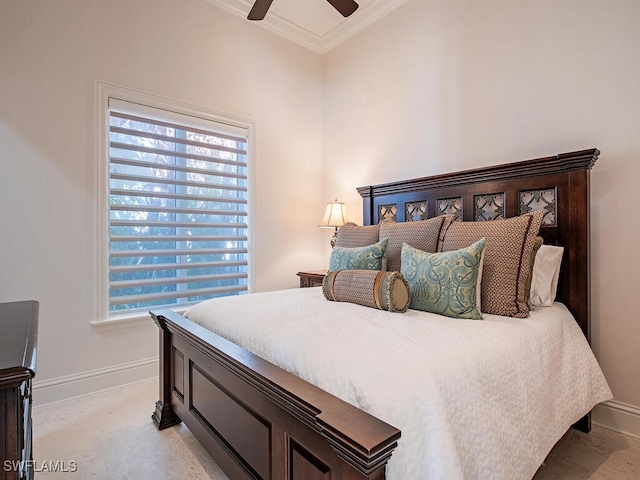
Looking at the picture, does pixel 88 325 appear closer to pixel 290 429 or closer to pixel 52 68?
pixel 52 68

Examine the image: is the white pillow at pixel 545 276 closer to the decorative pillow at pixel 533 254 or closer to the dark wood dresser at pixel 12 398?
the decorative pillow at pixel 533 254

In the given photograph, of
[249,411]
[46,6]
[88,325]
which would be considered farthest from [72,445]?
[46,6]

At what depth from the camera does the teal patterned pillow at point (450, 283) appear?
1.61 metres

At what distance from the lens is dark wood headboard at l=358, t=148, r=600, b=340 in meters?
1.95

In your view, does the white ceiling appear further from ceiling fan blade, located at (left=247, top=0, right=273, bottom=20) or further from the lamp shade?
the lamp shade

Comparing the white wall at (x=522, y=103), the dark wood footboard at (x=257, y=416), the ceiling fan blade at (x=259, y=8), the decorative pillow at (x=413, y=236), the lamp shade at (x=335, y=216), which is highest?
the ceiling fan blade at (x=259, y=8)

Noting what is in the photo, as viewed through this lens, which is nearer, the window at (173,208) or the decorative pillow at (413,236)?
the decorative pillow at (413,236)

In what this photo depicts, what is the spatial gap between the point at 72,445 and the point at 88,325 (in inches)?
34.6

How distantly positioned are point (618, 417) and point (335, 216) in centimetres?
244

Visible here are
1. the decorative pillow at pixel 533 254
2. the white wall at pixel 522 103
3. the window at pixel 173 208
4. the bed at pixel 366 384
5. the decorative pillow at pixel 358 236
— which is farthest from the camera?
the window at pixel 173 208

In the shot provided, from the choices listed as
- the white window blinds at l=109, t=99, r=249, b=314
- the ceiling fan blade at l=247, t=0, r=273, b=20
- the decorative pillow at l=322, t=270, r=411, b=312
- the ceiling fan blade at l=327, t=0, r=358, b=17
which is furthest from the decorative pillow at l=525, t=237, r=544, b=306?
the white window blinds at l=109, t=99, r=249, b=314

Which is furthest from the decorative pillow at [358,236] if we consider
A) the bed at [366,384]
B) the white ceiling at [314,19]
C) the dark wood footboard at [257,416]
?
the white ceiling at [314,19]

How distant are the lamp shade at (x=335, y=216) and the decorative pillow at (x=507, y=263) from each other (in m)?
1.61

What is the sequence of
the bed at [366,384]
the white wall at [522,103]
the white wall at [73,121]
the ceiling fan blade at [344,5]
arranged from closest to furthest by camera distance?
the bed at [366,384], the white wall at [522,103], the white wall at [73,121], the ceiling fan blade at [344,5]
